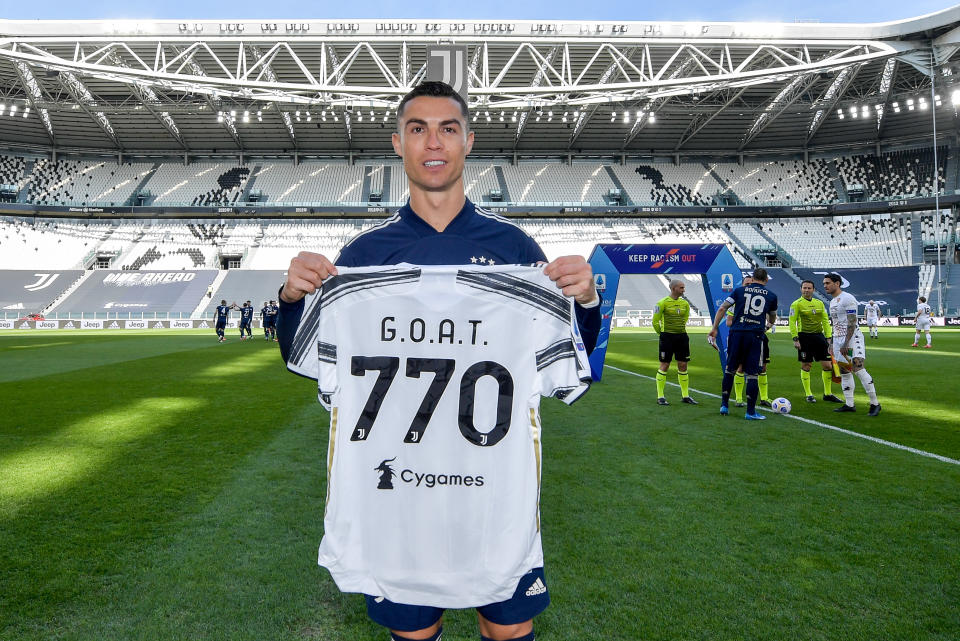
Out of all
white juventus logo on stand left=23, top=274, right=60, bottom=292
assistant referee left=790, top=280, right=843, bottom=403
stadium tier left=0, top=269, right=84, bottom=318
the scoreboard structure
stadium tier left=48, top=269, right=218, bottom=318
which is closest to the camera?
assistant referee left=790, top=280, right=843, bottom=403

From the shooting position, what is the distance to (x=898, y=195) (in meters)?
43.2

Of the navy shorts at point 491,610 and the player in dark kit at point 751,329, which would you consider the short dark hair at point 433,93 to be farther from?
the player in dark kit at point 751,329

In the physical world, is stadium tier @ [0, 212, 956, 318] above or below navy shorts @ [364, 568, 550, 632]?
above

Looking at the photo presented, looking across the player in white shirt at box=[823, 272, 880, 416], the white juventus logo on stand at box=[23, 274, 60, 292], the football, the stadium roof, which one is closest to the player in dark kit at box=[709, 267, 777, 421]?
the football

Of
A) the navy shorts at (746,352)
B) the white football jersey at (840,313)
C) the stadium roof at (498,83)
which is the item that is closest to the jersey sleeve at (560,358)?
the navy shorts at (746,352)

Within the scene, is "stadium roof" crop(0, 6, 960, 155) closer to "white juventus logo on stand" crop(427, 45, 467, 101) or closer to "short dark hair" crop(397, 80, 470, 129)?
"white juventus logo on stand" crop(427, 45, 467, 101)

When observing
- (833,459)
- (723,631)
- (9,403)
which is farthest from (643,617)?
(9,403)

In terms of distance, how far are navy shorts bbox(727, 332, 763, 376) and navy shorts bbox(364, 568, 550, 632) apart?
7023 millimetres

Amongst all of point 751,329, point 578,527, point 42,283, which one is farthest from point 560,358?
point 42,283

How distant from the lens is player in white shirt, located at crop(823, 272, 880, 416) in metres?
8.10

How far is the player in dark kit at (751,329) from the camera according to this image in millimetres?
7656

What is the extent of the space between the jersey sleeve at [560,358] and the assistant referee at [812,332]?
8.58 m

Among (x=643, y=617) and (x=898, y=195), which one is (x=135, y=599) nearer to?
(x=643, y=617)

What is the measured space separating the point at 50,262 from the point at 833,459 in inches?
1961
